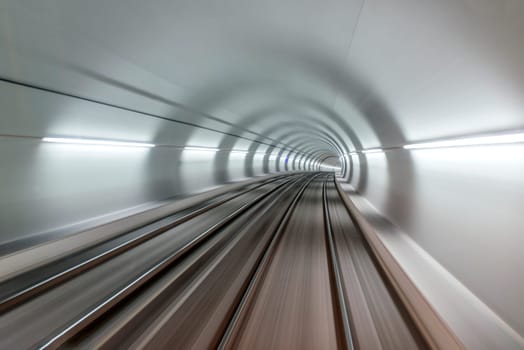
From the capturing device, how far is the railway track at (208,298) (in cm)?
333

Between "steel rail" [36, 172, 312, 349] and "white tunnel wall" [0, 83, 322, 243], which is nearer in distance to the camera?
"steel rail" [36, 172, 312, 349]

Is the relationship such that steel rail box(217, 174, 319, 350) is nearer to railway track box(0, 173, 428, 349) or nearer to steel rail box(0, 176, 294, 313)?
railway track box(0, 173, 428, 349)

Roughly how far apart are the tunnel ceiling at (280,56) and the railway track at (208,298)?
9.84 feet

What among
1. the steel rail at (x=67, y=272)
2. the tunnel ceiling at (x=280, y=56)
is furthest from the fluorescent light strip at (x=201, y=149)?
the steel rail at (x=67, y=272)

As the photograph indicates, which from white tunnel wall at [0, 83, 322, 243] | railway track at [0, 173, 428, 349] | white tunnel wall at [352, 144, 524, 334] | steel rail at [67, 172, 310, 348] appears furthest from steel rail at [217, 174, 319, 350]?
white tunnel wall at [0, 83, 322, 243]

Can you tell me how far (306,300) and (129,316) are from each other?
2.35 metres

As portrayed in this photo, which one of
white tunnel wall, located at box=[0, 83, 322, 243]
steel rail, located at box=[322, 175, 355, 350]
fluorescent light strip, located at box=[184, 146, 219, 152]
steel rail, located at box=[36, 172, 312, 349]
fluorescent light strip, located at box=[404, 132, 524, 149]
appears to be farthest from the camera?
fluorescent light strip, located at box=[184, 146, 219, 152]

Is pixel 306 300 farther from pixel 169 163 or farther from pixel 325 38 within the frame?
pixel 169 163

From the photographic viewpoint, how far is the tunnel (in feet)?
A: 11.4

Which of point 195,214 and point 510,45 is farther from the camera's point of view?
point 195,214

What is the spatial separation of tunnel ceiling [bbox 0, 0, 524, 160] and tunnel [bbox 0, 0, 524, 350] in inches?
1.3

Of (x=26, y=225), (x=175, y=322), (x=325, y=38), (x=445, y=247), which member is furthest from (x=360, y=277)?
(x=26, y=225)

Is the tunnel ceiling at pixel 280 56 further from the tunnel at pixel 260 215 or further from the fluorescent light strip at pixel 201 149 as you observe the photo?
the fluorescent light strip at pixel 201 149

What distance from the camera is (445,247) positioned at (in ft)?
17.9
